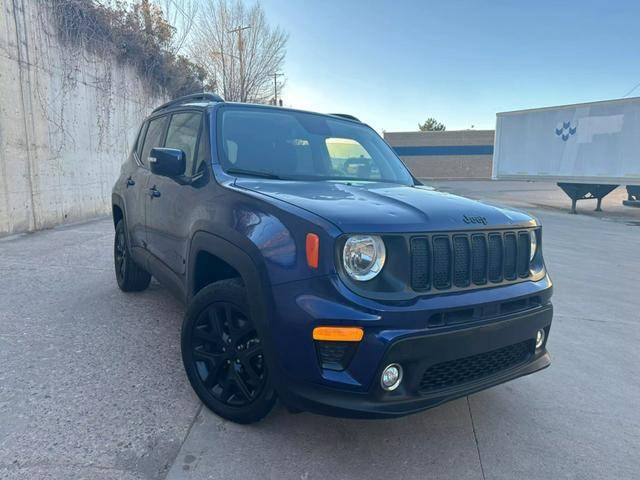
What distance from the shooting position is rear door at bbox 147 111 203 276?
10.5 feet

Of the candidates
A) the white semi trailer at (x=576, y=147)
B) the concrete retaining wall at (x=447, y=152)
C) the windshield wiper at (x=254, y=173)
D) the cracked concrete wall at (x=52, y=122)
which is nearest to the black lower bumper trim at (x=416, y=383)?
the windshield wiper at (x=254, y=173)

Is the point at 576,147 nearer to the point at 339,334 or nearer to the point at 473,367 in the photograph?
the point at 473,367

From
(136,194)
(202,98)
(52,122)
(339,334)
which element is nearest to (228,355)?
(339,334)

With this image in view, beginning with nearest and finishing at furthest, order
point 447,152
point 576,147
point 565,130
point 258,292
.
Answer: point 258,292 < point 576,147 < point 565,130 < point 447,152

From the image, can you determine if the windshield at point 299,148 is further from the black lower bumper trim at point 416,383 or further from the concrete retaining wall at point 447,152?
the concrete retaining wall at point 447,152

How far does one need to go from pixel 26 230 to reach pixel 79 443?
7.48 metres

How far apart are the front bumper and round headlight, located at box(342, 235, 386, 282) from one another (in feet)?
0.46

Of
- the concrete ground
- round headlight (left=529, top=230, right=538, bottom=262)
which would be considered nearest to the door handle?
the concrete ground

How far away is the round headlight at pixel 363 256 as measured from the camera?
2090mm

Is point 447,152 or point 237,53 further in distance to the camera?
point 447,152

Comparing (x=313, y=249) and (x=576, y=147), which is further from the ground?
(x=576, y=147)

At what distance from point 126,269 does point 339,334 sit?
11.6 feet

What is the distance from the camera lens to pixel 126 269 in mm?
4816

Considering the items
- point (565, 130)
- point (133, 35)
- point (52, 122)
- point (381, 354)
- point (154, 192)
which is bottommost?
point (381, 354)
